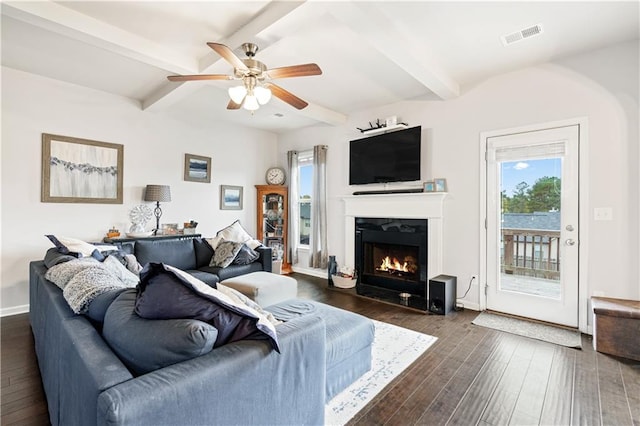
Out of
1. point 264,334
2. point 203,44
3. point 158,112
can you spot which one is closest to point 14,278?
Answer: point 158,112

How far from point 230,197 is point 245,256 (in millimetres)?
1841

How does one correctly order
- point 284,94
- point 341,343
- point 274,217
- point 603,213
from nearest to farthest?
point 341,343 → point 284,94 → point 603,213 → point 274,217

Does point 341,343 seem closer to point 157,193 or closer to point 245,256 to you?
point 245,256

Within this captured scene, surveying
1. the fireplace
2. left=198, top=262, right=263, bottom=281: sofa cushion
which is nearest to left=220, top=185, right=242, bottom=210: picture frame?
left=198, top=262, right=263, bottom=281: sofa cushion

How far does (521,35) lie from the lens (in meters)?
2.68

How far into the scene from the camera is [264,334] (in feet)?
4.15

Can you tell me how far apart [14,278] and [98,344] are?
3513 millimetres

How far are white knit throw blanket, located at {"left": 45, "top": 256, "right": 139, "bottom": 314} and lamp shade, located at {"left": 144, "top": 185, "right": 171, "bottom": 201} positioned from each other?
7.43 feet

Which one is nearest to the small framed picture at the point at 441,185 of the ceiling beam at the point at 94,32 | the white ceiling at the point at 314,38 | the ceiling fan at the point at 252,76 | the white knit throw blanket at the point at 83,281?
the white ceiling at the point at 314,38

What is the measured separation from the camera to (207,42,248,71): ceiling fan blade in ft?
6.67

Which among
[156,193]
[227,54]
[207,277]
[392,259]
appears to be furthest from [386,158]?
[156,193]

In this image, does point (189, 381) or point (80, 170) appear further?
point (80, 170)

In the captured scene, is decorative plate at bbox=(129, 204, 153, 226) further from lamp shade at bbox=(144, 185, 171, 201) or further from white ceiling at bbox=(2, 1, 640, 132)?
white ceiling at bbox=(2, 1, 640, 132)

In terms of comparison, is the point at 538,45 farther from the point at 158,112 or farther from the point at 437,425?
the point at 158,112
